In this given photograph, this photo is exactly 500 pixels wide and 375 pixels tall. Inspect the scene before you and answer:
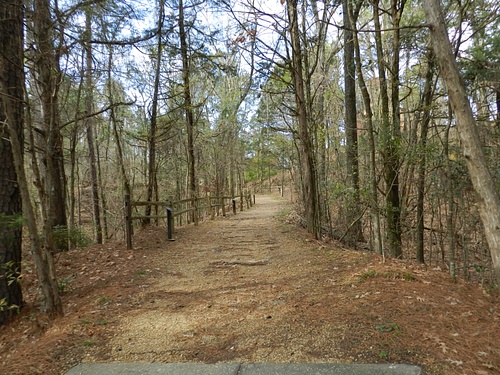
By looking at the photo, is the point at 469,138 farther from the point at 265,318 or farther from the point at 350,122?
the point at 350,122

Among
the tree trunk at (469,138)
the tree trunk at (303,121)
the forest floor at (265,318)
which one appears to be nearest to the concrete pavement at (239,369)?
the forest floor at (265,318)

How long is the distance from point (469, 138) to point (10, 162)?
5.84 metres

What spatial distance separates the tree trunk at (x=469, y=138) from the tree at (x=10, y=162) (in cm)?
523

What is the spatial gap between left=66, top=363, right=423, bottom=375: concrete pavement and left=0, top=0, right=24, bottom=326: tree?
2.26 meters

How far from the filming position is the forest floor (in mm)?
2916

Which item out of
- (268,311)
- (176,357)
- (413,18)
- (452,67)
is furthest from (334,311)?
(413,18)

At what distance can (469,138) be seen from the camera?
3258 mm

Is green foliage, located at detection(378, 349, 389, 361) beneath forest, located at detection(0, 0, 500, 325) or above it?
beneath

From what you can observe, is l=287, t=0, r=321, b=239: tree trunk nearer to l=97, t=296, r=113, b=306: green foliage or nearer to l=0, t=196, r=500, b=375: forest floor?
l=0, t=196, r=500, b=375: forest floor

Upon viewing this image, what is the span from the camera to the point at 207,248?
26.2 ft

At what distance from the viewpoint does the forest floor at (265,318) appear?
292 cm

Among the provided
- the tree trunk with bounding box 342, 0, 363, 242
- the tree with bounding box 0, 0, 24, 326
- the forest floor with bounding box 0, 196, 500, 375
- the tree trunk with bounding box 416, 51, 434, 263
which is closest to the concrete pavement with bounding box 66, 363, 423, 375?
the forest floor with bounding box 0, 196, 500, 375

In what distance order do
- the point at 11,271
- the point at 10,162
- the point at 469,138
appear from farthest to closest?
1. the point at 10,162
2. the point at 11,271
3. the point at 469,138

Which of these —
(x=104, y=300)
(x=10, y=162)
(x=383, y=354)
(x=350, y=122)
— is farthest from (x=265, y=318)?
(x=350, y=122)
